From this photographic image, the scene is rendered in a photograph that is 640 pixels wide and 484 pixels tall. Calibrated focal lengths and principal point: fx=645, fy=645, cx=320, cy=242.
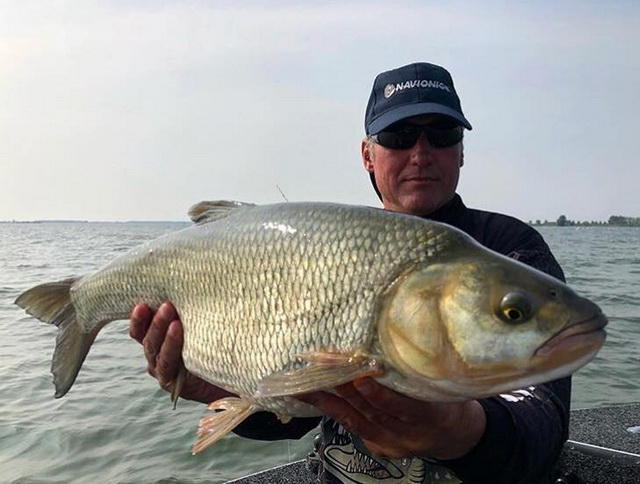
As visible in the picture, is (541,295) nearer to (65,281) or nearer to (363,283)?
(363,283)

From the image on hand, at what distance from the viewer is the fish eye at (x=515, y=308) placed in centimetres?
168

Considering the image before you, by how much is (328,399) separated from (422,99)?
1701 millimetres

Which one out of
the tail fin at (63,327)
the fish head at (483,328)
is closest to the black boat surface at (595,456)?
the tail fin at (63,327)

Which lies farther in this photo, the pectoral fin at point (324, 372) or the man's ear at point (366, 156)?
the man's ear at point (366, 156)

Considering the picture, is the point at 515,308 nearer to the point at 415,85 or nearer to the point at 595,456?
the point at 415,85

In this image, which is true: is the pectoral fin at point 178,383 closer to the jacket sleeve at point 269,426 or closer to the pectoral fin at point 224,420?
the pectoral fin at point 224,420

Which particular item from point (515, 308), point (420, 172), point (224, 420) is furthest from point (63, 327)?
point (515, 308)

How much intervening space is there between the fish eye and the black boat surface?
2.55 meters

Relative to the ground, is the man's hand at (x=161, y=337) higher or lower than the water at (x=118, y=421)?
higher

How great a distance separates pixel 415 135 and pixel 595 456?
2.46m

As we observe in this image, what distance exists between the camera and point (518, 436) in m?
1.96

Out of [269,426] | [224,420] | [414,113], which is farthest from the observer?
[269,426]

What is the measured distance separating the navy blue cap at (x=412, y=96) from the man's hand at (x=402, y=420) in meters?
1.58

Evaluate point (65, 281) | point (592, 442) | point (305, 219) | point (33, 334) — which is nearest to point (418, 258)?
point (305, 219)
